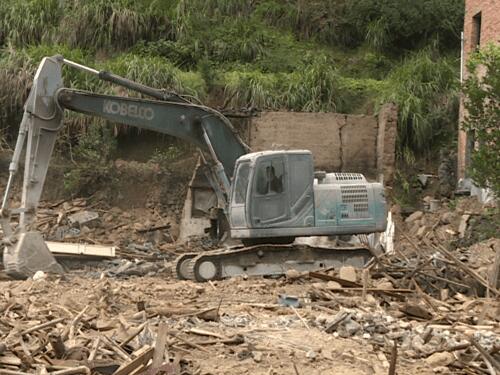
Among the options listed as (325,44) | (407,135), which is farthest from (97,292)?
(325,44)

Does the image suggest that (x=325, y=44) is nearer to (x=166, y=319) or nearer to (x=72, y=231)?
(x=72, y=231)

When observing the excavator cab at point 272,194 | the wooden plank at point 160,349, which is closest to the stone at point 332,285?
the excavator cab at point 272,194

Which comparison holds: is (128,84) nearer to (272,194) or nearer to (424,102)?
(272,194)

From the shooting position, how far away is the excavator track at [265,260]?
43.9ft

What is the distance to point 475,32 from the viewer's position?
21.8 m

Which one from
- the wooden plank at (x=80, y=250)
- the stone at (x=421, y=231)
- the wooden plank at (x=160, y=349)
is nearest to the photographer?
the wooden plank at (x=160, y=349)

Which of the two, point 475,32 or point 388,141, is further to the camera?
point 475,32

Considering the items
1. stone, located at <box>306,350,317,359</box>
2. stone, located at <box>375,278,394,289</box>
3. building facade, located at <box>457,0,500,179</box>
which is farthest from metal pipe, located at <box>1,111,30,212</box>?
building facade, located at <box>457,0,500,179</box>

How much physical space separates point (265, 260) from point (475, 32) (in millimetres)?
11203

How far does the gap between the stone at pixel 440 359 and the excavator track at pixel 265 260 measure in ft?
20.0

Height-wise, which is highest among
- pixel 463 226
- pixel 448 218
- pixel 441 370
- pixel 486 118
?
pixel 486 118

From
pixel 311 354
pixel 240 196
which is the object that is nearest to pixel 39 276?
pixel 240 196

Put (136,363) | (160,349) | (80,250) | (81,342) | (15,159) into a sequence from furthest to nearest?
1. (80,250)
2. (15,159)
3. (81,342)
4. (160,349)
5. (136,363)

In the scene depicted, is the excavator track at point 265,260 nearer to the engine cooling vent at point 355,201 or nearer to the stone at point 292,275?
the engine cooling vent at point 355,201
